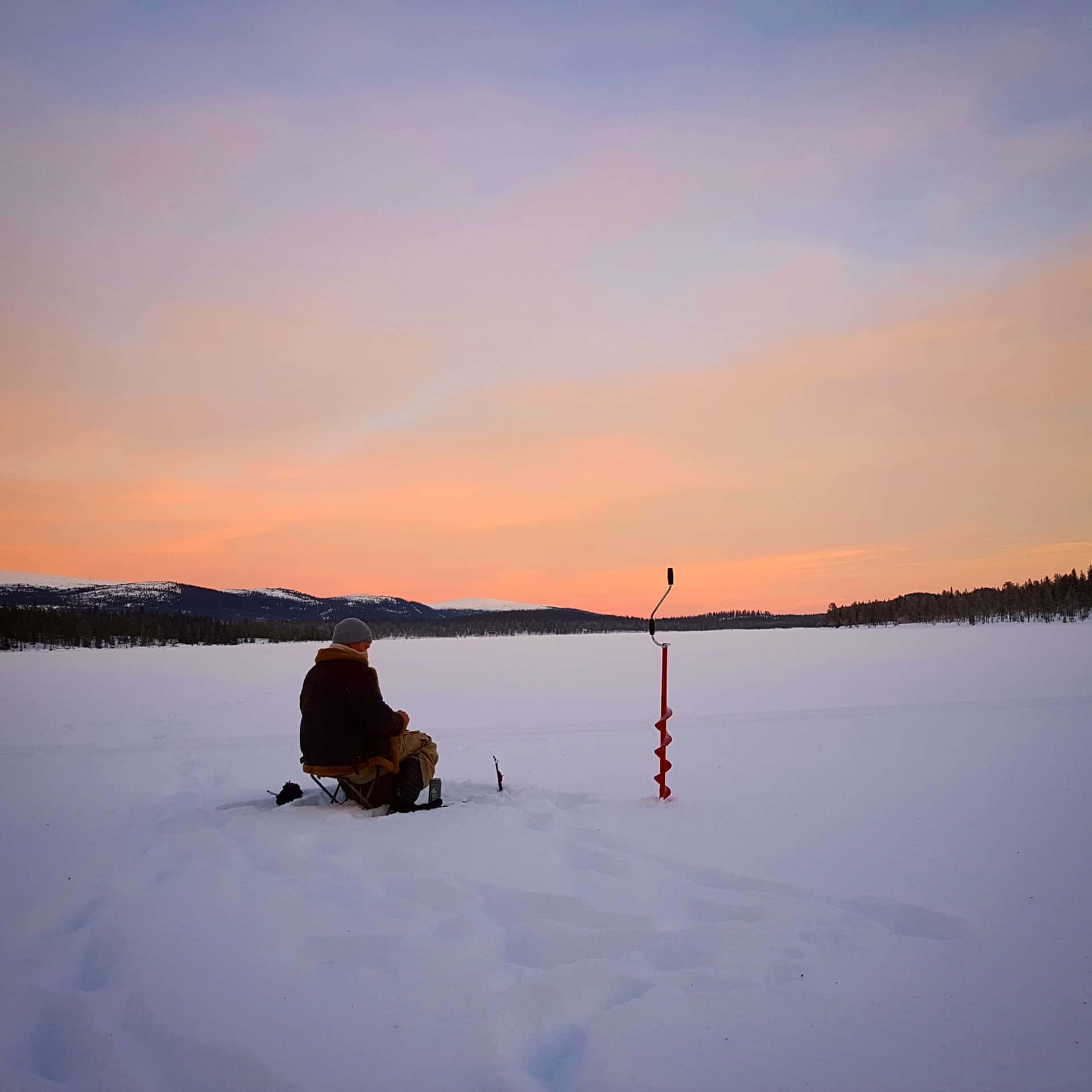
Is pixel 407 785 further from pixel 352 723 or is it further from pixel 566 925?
pixel 566 925

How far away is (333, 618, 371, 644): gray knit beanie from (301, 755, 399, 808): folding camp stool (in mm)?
924

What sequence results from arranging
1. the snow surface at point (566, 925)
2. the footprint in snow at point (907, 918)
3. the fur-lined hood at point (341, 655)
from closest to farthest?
the snow surface at point (566, 925) < the footprint in snow at point (907, 918) < the fur-lined hood at point (341, 655)

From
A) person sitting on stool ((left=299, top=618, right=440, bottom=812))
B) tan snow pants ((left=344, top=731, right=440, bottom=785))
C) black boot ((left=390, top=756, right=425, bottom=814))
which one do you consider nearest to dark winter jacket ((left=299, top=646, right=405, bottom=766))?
person sitting on stool ((left=299, top=618, right=440, bottom=812))

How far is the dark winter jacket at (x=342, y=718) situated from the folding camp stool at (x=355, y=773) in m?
0.05

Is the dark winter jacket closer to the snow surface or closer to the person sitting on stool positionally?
the person sitting on stool

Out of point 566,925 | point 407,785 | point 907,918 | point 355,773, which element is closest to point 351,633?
point 355,773

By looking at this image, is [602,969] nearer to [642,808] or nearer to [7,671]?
[642,808]

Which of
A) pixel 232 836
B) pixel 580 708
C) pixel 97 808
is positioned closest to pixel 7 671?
pixel 580 708

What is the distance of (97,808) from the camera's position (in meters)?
6.18

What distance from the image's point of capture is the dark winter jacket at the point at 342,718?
559 centimetres

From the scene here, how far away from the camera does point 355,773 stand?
5.73 meters

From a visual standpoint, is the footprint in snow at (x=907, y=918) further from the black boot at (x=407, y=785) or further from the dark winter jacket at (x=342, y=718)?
the dark winter jacket at (x=342, y=718)

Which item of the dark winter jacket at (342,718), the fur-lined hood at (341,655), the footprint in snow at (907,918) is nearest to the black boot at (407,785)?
the dark winter jacket at (342,718)

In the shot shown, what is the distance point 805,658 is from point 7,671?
28.8 metres
